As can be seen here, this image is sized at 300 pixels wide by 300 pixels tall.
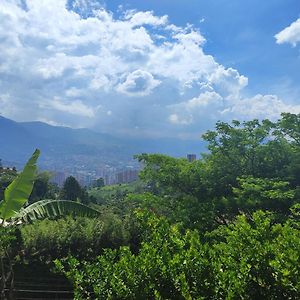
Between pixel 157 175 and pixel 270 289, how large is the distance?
29.8 ft

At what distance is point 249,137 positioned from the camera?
12.3 meters

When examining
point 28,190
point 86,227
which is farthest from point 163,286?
point 86,227

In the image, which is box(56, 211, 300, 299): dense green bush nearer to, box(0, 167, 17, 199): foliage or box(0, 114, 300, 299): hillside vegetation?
box(0, 114, 300, 299): hillside vegetation

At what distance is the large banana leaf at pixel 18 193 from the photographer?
699cm

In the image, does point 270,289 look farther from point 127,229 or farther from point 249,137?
point 249,137

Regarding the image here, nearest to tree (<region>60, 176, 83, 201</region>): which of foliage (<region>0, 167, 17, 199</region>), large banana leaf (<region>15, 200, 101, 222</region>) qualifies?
foliage (<region>0, 167, 17, 199</region>)

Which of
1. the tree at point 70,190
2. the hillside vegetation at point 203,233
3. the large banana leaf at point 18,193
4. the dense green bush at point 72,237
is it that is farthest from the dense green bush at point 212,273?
the tree at point 70,190

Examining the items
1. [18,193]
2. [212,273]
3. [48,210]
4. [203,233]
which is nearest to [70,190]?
[203,233]

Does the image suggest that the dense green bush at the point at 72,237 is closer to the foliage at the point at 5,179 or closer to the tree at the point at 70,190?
the foliage at the point at 5,179

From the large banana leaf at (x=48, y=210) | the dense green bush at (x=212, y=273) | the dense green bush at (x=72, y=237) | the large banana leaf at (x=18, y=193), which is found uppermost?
the large banana leaf at (x=18, y=193)

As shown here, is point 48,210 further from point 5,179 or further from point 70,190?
point 5,179

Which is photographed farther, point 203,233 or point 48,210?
point 203,233

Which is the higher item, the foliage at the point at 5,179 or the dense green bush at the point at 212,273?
the foliage at the point at 5,179

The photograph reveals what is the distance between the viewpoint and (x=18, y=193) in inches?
279
